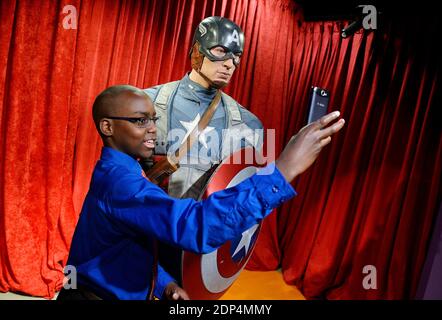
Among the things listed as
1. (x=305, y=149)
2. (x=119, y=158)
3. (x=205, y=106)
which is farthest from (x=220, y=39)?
(x=305, y=149)

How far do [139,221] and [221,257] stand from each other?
0.39 metres

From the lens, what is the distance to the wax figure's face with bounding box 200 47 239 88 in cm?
172

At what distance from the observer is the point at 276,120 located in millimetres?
3932

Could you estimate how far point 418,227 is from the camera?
119 inches

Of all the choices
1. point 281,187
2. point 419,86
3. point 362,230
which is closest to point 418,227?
point 362,230

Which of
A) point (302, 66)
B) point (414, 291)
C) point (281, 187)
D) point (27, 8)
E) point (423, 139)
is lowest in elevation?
point (414, 291)

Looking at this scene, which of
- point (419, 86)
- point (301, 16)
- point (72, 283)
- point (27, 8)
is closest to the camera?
point (72, 283)

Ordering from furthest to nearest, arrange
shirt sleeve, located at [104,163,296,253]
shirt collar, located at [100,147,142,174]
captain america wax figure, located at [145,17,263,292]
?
1. captain america wax figure, located at [145,17,263,292]
2. shirt collar, located at [100,147,142,174]
3. shirt sleeve, located at [104,163,296,253]

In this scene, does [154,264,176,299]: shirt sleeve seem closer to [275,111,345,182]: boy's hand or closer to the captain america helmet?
[275,111,345,182]: boy's hand

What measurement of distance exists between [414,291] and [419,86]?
5.98 ft

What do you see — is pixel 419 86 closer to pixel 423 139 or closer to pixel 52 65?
pixel 423 139

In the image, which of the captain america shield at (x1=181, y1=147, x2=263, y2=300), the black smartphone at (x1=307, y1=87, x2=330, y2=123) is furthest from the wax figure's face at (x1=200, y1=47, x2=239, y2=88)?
the black smartphone at (x1=307, y1=87, x2=330, y2=123)

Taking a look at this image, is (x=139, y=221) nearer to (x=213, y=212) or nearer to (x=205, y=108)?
(x=213, y=212)

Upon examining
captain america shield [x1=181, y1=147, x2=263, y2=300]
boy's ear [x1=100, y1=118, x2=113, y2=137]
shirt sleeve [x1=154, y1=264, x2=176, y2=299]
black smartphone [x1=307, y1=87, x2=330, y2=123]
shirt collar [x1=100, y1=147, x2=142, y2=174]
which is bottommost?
shirt sleeve [x1=154, y1=264, x2=176, y2=299]
